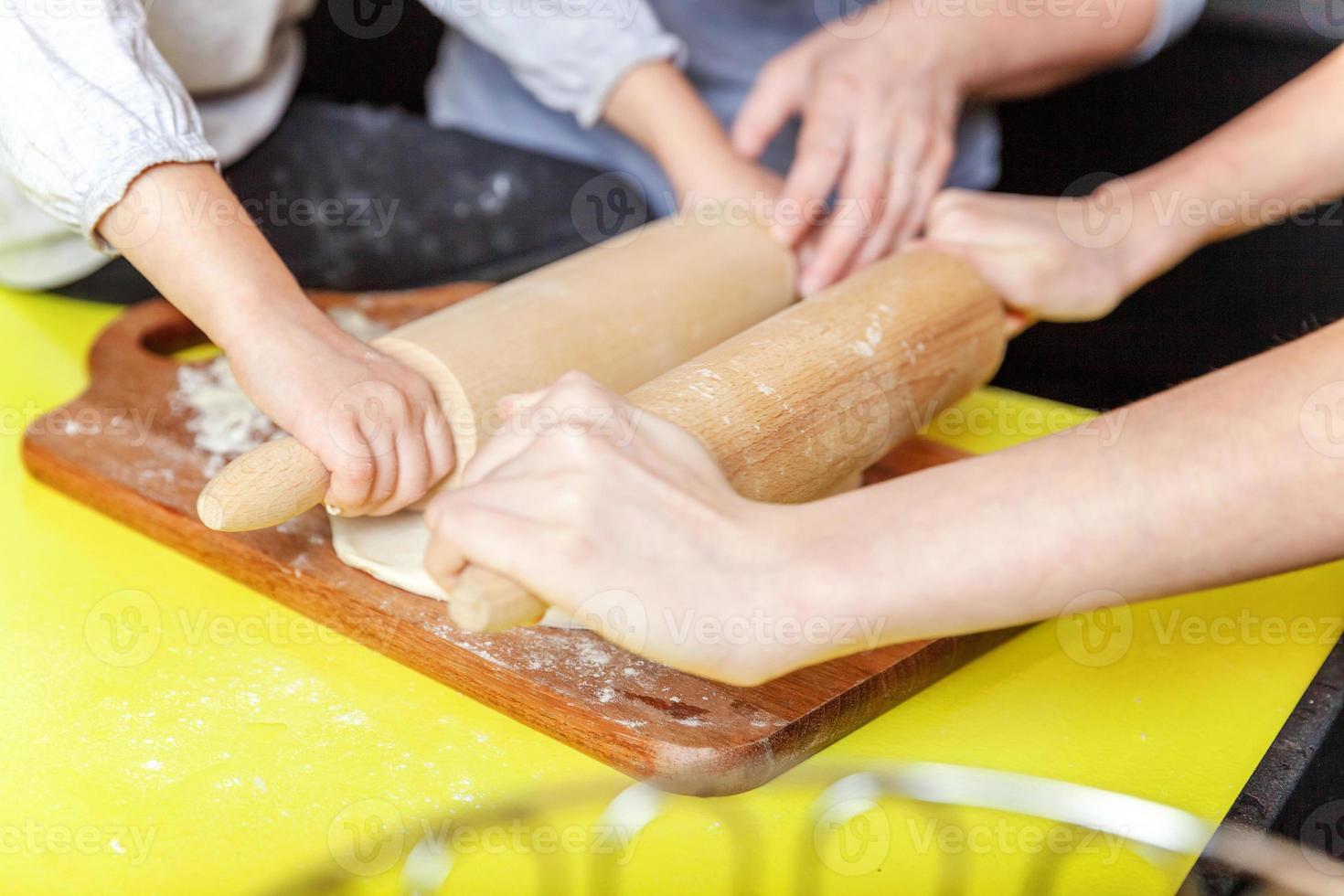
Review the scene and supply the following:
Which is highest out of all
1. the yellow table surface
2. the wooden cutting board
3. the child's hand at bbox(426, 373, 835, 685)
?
the child's hand at bbox(426, 373, 835, 685)

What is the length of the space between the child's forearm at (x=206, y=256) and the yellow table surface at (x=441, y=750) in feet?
0.65

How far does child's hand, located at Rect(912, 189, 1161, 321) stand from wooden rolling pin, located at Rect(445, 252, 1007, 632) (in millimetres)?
36

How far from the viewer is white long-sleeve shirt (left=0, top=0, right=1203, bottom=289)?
841 millimetres

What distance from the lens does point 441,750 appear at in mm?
716

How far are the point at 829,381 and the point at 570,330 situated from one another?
205 millimetres

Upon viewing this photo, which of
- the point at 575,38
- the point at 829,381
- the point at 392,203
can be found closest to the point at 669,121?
the point at 575,38

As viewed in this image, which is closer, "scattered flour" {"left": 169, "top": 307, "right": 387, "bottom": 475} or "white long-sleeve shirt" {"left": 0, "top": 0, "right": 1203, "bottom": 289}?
"white long-sleeve shirt" {"left": 0, "top": 0, "right": 1203, "bottom": 289}

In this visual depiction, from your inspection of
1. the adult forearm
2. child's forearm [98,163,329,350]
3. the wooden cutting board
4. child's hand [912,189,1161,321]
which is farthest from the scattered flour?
the adult forearm

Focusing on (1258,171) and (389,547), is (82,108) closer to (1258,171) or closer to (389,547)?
(389,547)

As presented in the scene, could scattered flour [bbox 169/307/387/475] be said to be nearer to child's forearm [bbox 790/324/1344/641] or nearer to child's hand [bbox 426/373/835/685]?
child's hand [bbox 426/373/835/685]

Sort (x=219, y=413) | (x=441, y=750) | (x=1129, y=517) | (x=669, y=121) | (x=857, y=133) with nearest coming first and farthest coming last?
(x=1129, y=517), (x=441, y=750), (x=219, y=413), (x=857, y=133), (x=669, y=121)

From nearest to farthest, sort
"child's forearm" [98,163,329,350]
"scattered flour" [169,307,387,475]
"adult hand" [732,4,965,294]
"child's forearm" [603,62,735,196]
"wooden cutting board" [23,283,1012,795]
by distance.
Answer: "wooden cutting board" [23,283,1012,795] < "child's forearm" [98,163,329,350] < "scattered flour" [169,307,387,475] < "adult hand" [732,4,965,294] < "child's forearm" [603,62,735,196]

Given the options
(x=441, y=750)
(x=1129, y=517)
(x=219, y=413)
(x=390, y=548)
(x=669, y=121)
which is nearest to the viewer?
(x=1129, y=517)

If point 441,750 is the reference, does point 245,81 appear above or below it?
above
